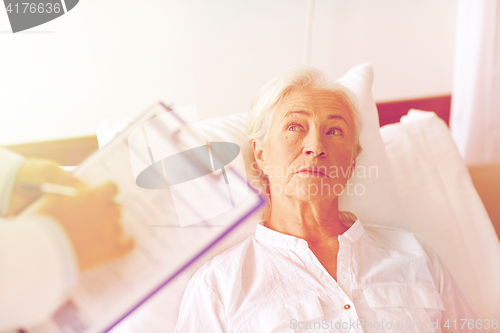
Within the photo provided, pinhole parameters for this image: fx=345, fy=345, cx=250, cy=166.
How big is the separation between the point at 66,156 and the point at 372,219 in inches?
41.2

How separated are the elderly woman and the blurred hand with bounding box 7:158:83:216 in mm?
509

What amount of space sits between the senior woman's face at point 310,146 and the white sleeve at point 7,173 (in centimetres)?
66

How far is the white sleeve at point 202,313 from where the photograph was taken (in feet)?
2.67

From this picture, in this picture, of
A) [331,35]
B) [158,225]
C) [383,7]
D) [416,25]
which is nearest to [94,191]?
[158,225]

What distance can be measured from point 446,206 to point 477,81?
2.61 ft

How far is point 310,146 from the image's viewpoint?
93cm

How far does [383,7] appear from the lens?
166cm

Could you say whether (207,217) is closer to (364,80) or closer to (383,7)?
(364,80)

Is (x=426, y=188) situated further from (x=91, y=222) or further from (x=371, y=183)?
(x=91, y=222)

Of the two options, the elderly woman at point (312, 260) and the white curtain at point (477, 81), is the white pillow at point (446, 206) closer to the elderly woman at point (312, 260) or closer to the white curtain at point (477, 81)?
the elderly woman at point (312, 260)

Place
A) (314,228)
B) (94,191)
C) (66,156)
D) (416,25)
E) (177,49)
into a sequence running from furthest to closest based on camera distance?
1. (416,25)
2. (177,49)
3. (66,156)
4. (314,228)
5. (94,191)

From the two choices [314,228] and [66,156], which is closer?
[314,228]

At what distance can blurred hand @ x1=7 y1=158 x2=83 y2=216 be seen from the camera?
1.24 feet

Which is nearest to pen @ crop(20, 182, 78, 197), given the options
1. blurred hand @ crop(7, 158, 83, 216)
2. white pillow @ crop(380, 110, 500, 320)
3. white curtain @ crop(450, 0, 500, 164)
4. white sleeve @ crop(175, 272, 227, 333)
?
blurred hand @ crop(7, 158, 83, 216)
